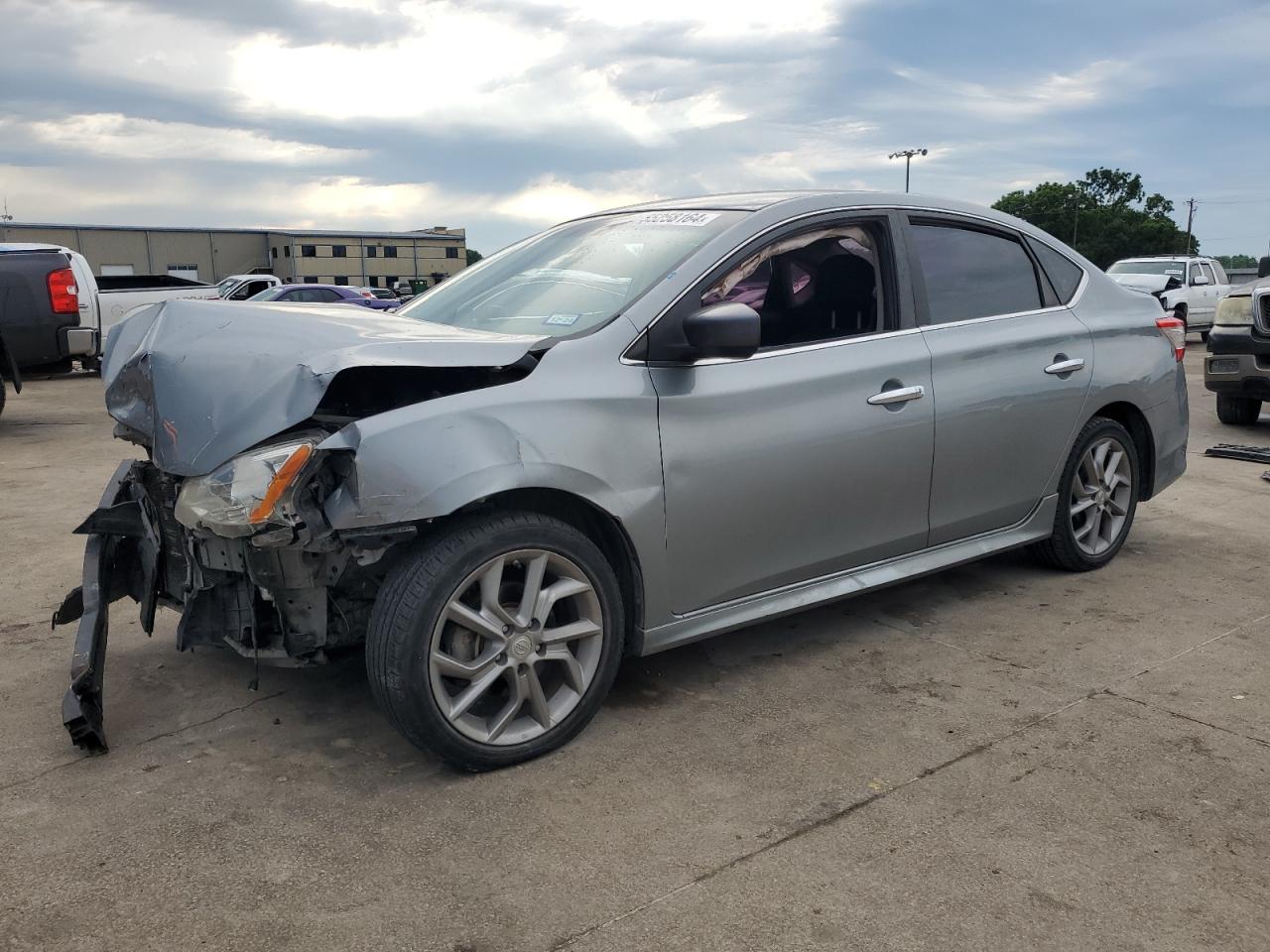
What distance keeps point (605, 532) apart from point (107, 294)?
18002 mm

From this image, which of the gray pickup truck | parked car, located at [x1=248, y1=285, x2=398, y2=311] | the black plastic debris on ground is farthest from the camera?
parked car, located at [x1=248, y1=285, x2=398, y2=311]

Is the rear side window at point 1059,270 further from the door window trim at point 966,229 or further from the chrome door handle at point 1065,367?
the chrome door handle at point 1065,367

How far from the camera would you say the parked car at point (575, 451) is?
286 cm

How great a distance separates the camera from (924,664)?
150 inches

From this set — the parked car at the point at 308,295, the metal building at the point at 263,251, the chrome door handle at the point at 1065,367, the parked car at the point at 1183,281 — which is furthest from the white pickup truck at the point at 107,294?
the metal building at the point at 263,251

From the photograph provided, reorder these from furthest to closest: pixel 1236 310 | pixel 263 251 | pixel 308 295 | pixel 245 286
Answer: pixel 263 251, pixel 245 286, pixel 308 295, pixel 1236 310

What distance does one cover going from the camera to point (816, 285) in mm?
3867

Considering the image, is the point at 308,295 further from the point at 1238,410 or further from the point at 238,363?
the point at 238,363

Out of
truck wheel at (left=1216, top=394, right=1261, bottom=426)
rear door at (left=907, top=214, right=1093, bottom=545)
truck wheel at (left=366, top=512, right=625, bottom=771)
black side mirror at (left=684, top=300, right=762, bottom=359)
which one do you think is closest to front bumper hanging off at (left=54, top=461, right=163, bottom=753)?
truck wheel at (left=366, top=512, right=625, bottom=771)

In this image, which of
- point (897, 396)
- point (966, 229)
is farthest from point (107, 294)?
point (897, 396)

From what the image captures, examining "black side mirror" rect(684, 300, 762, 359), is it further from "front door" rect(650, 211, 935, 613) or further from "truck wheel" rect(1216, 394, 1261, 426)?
"truck wheel" rect(1216, 394, 1261, 426)

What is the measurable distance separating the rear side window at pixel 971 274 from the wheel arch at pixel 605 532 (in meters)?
1.61

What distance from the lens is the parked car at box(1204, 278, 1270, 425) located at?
889 cm

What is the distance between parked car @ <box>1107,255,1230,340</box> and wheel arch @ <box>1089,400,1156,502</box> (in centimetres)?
1914
